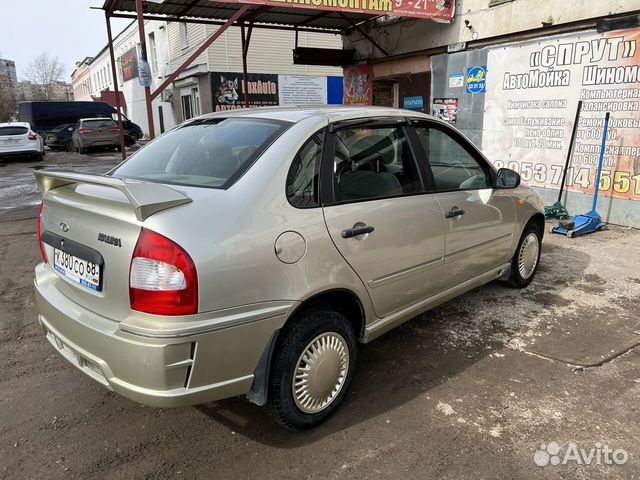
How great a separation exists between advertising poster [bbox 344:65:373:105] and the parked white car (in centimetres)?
1329

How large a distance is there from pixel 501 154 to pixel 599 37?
7.66 feet

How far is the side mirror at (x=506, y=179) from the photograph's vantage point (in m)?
4.00

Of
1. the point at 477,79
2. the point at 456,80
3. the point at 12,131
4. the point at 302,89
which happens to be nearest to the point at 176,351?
the point at 477,79

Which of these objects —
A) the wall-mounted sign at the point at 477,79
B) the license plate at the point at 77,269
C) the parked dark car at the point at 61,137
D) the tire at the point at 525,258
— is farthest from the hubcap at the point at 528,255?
the parked dark car at the point at 61,137

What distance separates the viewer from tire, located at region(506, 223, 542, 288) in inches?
179

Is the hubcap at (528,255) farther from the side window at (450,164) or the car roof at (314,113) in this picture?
the car roof at (314,113)

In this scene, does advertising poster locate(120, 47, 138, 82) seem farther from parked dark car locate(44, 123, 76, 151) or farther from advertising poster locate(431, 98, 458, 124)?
advertising poster locate(431, 98, 458, 124)

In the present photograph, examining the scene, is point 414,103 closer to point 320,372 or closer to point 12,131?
point 320,372

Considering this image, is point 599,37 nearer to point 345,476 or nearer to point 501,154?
point 501,154

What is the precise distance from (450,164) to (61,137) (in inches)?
1032

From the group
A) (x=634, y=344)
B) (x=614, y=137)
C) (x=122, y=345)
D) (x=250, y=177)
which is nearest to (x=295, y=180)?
(x=250, y=177)

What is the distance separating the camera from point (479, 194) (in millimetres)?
3770

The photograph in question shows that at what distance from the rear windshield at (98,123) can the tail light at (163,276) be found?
73.0 ft

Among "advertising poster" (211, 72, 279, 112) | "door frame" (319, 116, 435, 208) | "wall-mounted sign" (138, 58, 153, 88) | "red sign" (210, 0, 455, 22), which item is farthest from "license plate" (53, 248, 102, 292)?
"advertising poster" (211, 72, 279, 112)
